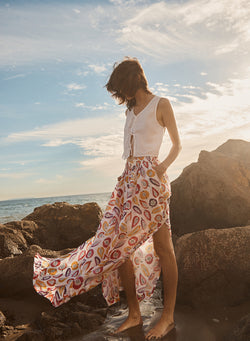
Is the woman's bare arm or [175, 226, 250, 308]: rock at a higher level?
the woman's bare arm

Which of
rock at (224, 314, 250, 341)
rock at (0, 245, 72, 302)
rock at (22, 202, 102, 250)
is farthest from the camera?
rock at (22, 202, 102, 250)

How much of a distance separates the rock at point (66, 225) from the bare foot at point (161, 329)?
3.80 meters

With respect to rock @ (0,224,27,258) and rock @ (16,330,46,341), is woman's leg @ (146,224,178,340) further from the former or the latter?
rock @ (0,224,27,258)

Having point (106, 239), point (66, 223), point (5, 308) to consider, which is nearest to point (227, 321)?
point (106, 239)

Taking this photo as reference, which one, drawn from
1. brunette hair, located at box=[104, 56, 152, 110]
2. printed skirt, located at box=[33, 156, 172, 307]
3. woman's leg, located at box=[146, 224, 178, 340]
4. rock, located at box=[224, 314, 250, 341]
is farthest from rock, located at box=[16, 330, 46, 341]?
brunette hair, located at box=[104, 56, 152, 110]

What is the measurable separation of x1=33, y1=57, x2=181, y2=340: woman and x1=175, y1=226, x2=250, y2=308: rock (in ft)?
1.38

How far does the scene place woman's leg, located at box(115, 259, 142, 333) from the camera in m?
3.02

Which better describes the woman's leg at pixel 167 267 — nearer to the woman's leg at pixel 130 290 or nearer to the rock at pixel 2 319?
the woman's leg at pixel 130 290

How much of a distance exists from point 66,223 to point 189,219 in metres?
2.64

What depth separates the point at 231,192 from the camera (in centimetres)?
533

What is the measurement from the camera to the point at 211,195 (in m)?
5.39

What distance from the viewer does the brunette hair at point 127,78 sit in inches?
116

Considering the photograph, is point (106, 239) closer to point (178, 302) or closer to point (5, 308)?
point (178, 302)

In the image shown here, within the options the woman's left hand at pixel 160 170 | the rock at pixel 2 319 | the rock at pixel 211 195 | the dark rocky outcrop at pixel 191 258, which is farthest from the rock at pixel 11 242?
the woman's left hand at pixel 160 170
